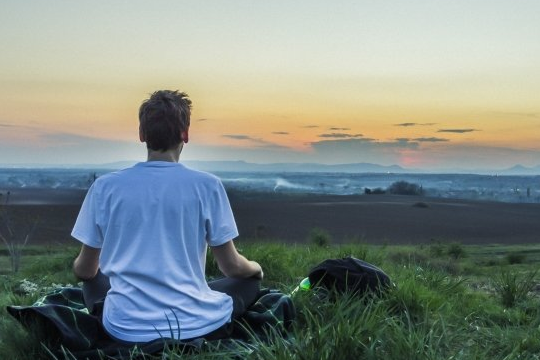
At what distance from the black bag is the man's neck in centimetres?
194

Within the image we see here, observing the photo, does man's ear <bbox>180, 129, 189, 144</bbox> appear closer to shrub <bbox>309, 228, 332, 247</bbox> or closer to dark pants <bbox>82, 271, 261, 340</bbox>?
dark pants <bbox>82, 271, 261, 340</bbox>

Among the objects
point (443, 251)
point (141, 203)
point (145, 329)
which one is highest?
point (141, 203)

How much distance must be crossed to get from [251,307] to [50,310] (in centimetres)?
116

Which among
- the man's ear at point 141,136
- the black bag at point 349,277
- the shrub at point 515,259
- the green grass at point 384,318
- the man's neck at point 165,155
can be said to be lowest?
the shrub at point 515,259

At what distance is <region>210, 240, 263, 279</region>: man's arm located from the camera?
357cm

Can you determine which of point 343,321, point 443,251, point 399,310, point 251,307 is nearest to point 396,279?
point 399,310

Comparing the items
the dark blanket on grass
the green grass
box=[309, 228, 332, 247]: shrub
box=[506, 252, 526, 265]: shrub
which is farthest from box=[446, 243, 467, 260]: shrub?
the dark blanket on grass

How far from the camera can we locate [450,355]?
347 cm

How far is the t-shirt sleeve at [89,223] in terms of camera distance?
348 centimetres

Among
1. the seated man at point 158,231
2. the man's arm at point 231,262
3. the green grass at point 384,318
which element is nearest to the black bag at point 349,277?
Answer: the green grass at point 384,318

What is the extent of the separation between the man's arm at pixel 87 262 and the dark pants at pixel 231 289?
0.29 m

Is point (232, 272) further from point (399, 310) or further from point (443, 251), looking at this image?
point (443, 251)

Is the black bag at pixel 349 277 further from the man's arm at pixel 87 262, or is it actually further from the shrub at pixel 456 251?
the shrub at pixel 456 251

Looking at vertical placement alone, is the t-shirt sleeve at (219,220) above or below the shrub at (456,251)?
above
